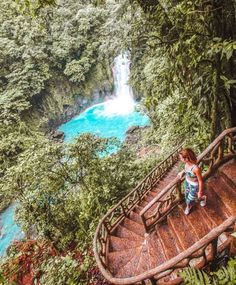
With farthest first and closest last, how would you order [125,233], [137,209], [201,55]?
[137,209] < [125,233] < [201,55]

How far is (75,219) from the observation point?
30.1 ft

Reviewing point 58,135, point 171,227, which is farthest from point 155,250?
point 58,135

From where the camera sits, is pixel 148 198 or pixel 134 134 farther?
pixel 134 134

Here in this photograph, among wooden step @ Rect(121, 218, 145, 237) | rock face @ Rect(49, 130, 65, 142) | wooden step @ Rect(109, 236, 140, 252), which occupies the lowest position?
rock face @ Rect(49, 130, 65, 142)

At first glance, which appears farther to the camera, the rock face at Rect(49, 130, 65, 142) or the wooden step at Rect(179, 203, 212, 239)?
the rock face at Rect(49, 130, 65, 142)

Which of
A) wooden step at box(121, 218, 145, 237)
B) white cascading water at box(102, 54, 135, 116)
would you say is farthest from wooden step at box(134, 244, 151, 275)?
white cascading water at box(102, 54, 135, 116)

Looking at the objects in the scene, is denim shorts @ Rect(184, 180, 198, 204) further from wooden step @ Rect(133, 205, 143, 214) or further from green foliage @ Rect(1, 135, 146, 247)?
green foliage @ Rect(1, 135, 146, 247)

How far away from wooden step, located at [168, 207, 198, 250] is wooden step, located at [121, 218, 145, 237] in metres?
1.20

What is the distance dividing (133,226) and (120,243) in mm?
770

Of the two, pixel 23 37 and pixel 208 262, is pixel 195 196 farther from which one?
pixel 23 37

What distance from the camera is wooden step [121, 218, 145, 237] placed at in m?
6.25

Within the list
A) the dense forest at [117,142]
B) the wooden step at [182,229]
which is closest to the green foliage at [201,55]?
the dense forest at [117,142]

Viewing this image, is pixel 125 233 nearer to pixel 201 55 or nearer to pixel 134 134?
pixel 201 55

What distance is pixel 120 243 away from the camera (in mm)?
5977
